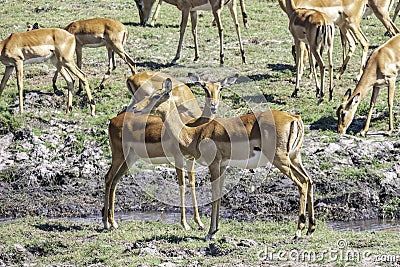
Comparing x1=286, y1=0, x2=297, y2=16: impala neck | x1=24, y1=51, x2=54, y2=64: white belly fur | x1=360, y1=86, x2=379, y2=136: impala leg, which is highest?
→ x1=286, y1=0, x2=297, y2=16: impala neck

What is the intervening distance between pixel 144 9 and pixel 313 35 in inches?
239

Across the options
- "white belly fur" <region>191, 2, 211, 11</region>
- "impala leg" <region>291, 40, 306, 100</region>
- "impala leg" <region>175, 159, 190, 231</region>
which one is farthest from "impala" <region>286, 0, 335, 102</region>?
"impala leg" <region>175, 159, 190, 231</region>

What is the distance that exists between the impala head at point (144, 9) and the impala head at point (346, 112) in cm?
713

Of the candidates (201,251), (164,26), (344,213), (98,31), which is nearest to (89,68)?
(98,31)

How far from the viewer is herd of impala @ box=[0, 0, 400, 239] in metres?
8.77

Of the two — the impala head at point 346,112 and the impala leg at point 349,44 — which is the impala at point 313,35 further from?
the impala head at point 346,112

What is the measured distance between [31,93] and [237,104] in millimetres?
3162

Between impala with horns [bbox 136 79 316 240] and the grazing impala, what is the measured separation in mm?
3718

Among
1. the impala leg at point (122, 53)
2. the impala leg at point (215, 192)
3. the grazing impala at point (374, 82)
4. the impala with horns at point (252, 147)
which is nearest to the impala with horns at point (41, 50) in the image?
the impala leg at point (122, 53)

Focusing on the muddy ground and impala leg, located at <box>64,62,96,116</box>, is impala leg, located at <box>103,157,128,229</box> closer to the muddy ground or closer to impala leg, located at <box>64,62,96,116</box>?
the muddy ground

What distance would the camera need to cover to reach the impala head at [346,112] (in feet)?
41.0

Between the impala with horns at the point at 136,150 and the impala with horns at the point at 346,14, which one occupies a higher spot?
the impala with horns at the point at 346,14

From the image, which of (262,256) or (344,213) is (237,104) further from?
(262,256)

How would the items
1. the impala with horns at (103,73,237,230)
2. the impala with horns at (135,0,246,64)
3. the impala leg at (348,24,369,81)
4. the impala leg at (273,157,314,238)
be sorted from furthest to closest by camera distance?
1. the impala with horns at (135,0,246,64)
2. the impala leg at (348,24,369,81)
3. the impala with horns at (103,73,237,230)
4. the impala leg at (273,157,314,238)
